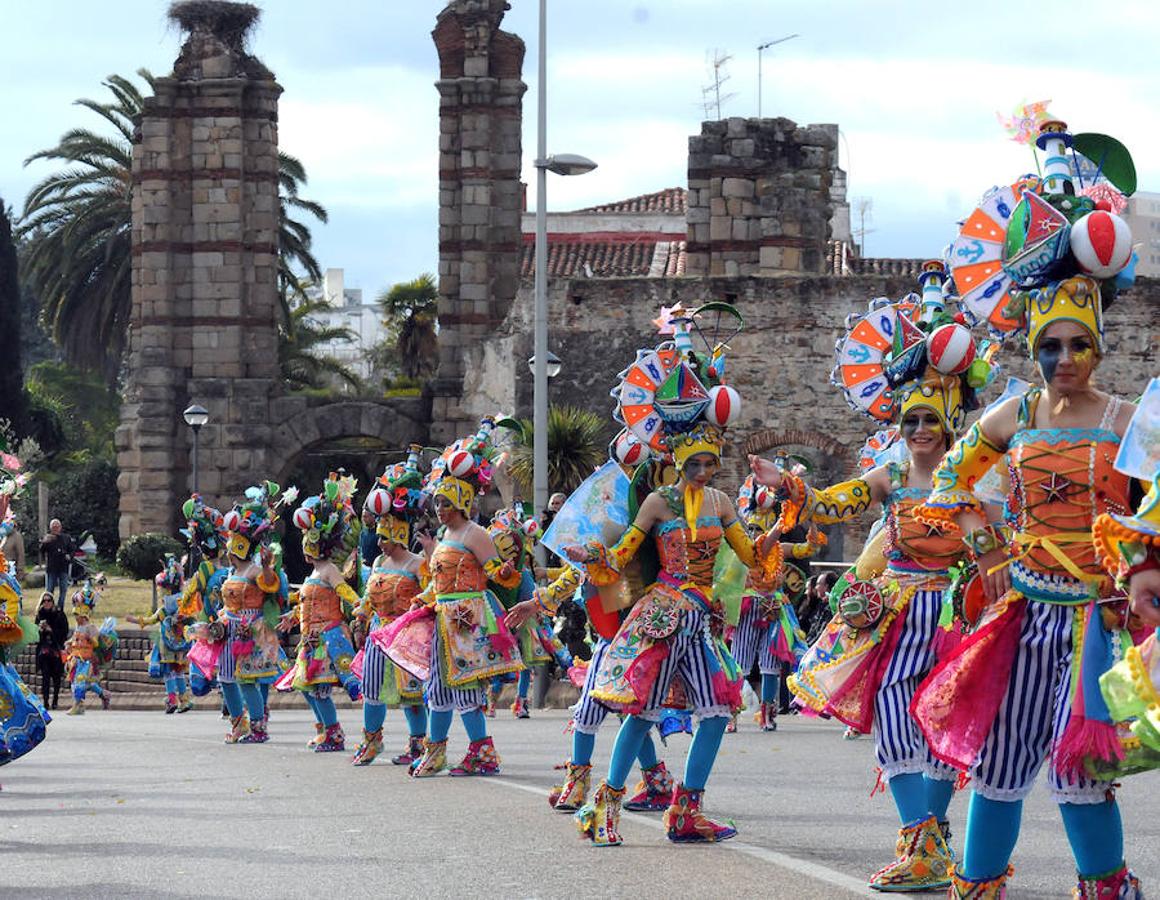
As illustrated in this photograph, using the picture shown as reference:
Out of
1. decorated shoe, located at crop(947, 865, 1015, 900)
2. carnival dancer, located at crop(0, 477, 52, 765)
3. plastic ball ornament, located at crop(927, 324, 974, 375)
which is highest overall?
plastic ball ornament, located at crop(927, 324, 974, 375)

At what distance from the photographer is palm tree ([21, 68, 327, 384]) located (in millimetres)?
48844

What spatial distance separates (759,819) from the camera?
419 inches

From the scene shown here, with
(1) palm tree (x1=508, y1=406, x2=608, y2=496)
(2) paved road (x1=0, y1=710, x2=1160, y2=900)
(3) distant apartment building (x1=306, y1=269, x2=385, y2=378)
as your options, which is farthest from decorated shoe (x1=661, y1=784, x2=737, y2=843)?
(3) distant apartment building (x1=306, y1=269, x2=385, y2=378)

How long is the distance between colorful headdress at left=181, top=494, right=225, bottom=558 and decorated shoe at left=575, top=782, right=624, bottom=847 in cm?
1132

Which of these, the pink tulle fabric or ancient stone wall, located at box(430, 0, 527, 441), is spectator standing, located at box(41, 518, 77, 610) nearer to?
ancient stone wall, located at box(430, 0, 527, 441)

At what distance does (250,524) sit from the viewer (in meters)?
18.1

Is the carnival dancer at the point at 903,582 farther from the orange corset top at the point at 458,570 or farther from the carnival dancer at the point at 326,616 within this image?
the carnival dancer at the point at 326,616

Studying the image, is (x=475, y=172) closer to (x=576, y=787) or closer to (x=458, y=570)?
(x=458, y=570)

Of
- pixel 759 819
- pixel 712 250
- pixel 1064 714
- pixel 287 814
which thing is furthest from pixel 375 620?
pixel 712 250

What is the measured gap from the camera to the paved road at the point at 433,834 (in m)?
8.52

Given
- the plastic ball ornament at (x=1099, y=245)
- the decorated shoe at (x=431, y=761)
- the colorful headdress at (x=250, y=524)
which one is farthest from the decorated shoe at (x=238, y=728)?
the plastic ball ornament at (x=1099, y=245)

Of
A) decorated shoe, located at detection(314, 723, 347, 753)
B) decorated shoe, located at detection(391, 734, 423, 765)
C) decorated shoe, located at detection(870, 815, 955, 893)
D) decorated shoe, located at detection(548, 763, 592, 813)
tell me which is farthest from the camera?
decorated shoe, located at detection(314, 723, 347, 753)

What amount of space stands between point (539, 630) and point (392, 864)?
440 inches

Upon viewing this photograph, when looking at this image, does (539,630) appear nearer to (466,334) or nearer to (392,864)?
(392,864)
